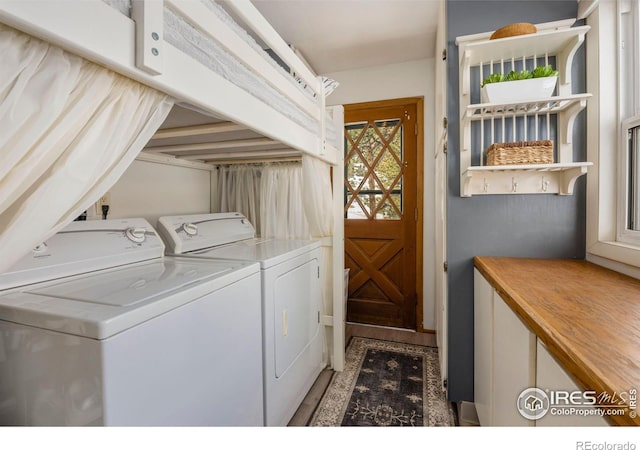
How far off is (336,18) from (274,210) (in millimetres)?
1563

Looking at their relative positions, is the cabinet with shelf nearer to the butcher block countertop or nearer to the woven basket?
the woven basket

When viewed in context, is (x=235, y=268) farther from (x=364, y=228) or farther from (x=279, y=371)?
(x=364, y=228)

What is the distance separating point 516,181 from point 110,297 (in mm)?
1917

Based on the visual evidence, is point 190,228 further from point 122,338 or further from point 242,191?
point 122,338

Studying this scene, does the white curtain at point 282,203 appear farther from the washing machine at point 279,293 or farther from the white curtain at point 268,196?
the washing machine at point 279,293

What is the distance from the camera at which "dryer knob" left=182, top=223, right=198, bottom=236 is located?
71.5 inches

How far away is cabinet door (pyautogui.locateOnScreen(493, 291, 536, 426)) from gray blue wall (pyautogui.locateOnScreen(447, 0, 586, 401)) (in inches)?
21.3

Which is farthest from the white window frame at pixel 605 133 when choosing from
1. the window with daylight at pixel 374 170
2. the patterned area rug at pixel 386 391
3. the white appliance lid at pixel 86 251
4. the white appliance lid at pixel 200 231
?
the white appliance lid at pixel 86 251

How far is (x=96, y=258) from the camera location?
126 centimetres

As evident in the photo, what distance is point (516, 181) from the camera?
65.9 inches

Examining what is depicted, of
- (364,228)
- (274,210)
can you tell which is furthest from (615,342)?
(364,228)

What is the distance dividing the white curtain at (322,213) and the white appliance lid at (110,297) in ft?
2.69

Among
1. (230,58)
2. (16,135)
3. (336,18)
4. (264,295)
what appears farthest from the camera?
(336,18)
